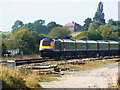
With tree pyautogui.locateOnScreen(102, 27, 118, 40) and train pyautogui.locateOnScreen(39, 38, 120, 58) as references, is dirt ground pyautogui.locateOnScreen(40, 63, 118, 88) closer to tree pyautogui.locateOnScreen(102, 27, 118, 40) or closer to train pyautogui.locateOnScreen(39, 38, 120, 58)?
train pyautogui.locateOnScreen(39, 38, 120, 58)

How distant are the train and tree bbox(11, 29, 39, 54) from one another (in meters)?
12.4

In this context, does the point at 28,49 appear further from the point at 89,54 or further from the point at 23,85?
the point at 23,85

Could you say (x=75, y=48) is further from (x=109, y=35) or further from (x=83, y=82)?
(x=109, y=35)

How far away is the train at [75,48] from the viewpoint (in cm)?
3619

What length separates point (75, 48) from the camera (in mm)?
41844

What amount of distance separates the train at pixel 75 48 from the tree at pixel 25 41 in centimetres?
1242

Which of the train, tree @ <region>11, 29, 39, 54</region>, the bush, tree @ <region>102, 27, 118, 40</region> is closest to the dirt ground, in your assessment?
the bush

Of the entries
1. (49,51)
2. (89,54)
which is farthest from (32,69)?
(89,54)

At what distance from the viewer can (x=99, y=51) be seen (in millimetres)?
48688

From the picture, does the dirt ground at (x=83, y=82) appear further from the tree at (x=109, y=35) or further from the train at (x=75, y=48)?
the tree at (x=109, y=35)

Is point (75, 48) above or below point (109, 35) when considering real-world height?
below

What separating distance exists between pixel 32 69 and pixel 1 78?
6990 mm

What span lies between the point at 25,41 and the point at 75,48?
1473cm

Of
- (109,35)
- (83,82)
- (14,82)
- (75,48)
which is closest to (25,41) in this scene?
(75,48)
